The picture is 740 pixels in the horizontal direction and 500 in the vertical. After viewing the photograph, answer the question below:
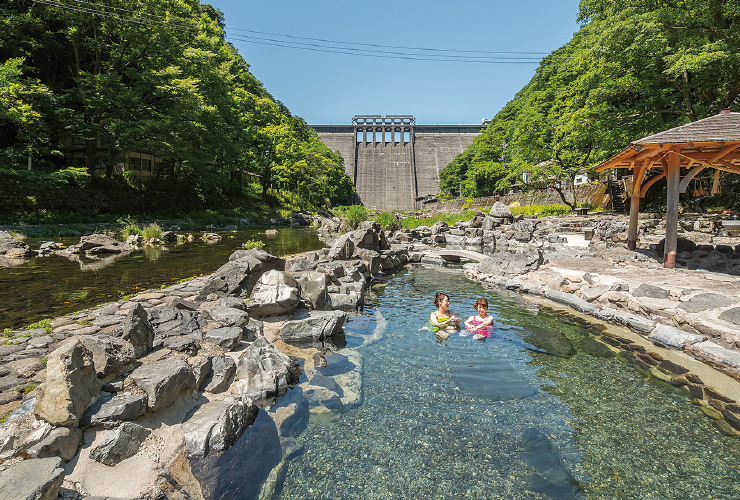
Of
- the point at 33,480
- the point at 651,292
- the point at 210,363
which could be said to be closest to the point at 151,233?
the point at 210,363

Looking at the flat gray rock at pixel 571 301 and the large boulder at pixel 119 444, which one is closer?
the large boulder at pixel 119 444

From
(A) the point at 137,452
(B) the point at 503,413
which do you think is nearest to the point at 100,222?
(A) the point at 137,452

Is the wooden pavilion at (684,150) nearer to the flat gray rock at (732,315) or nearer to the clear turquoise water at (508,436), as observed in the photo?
the flat gray rock at (732,315)

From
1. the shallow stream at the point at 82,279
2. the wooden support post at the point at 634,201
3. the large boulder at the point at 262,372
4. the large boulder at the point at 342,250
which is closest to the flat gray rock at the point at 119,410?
the large boulder at the point at 262,372

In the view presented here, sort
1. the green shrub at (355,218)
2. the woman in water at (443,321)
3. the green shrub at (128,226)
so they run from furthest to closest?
the green shrub at (355,218)
the green shrub at (128,226)
the woman in water at (443,321)

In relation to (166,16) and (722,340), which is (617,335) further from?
(166,16)

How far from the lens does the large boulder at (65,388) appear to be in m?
2.58

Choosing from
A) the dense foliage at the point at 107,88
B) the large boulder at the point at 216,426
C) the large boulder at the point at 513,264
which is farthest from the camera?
the dense foliage at the point at 107,88

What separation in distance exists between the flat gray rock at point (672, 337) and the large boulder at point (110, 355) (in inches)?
290

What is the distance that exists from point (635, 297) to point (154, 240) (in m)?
17.6

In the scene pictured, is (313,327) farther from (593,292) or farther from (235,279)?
(593,292)

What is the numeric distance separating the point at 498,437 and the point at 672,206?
9057 millimetres

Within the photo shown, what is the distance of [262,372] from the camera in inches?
158

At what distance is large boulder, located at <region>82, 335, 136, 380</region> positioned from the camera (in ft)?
10.7
